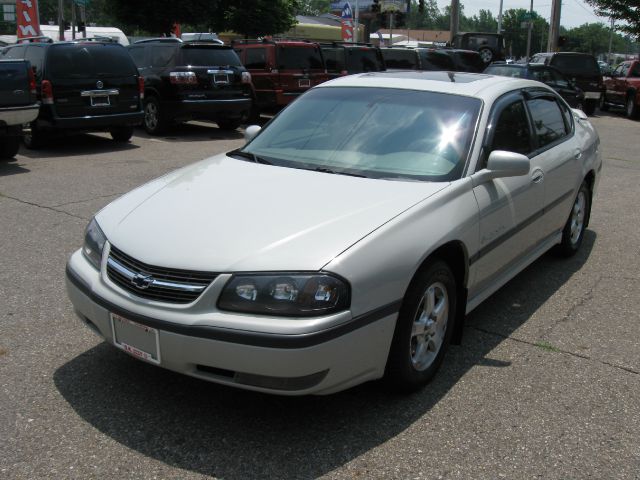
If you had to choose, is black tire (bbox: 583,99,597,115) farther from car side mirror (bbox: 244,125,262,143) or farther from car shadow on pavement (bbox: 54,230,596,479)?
car shadow on pavement (bbox: 54,230,596,479)

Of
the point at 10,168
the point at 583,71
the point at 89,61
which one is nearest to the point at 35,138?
the point at 89,61

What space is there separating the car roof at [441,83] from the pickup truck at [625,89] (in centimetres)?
1767

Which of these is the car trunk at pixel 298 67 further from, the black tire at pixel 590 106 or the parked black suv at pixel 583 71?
the black tire at pixel 590 106

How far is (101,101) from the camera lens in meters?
11.4

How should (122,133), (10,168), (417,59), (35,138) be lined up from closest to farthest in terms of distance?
(10,168), (35,138), (122,133), (417,59)

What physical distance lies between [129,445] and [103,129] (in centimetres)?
989

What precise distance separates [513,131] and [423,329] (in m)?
1.77

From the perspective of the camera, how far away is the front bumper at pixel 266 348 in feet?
9.33

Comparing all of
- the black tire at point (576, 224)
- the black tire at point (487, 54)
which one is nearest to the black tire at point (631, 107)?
the black tire at point (487, 54)

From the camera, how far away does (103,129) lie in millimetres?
12078

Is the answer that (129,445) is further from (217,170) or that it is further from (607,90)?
(607,90)

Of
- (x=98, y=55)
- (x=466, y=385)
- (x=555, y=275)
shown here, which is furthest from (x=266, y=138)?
(x=98, y=55)

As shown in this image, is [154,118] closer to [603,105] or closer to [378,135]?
[378,135]

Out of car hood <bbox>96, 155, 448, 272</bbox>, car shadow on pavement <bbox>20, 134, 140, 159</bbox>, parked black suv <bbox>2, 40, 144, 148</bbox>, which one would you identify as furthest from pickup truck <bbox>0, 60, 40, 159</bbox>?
car hood <bbox>96, 155, 448, 272</bbox>
